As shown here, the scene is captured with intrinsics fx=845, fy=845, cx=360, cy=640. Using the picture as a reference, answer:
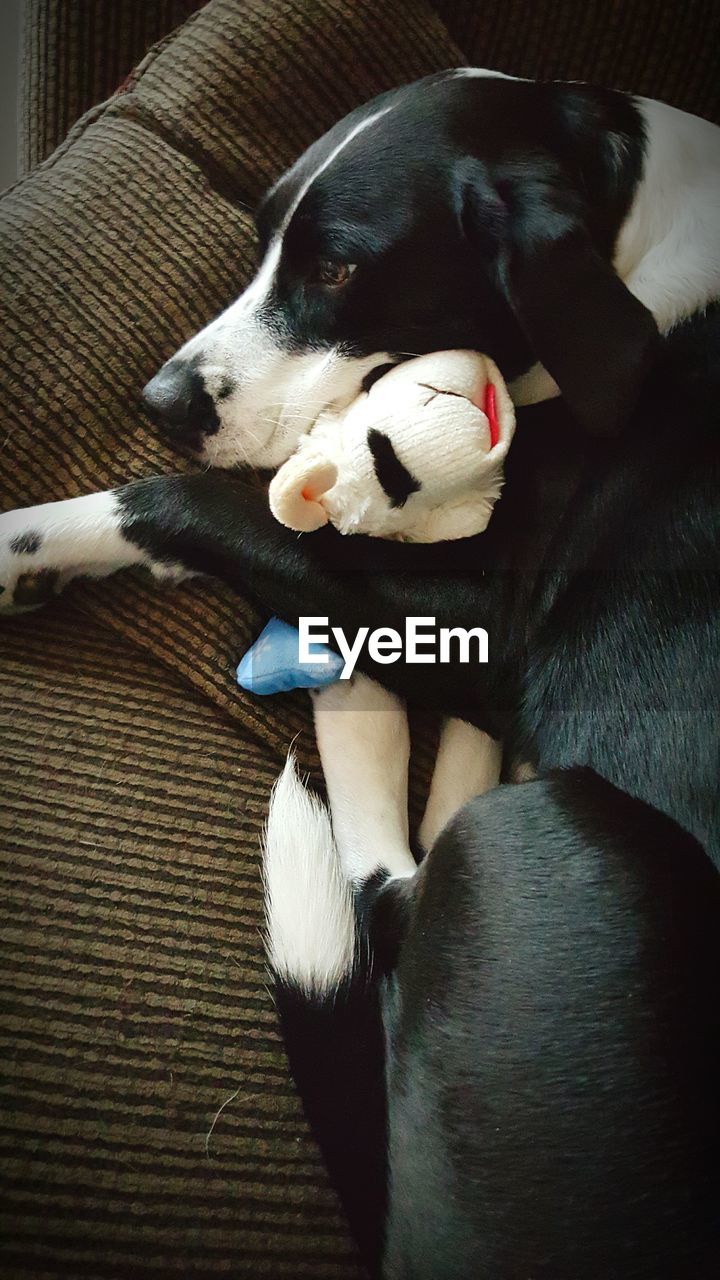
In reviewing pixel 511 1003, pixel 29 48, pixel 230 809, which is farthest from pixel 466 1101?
pixel 29 48

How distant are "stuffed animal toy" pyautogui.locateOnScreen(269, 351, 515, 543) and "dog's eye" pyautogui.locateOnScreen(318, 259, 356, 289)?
0.12m

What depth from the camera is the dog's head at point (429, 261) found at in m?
0.79

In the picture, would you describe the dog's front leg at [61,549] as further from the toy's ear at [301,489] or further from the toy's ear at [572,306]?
the toy's ear at [572,306]

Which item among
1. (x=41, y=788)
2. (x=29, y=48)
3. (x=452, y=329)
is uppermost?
(x=29, y=48)

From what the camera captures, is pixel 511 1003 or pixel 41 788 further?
pixel 41 788

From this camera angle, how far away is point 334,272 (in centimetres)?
88

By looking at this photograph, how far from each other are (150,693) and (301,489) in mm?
289

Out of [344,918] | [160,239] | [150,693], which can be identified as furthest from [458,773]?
[160,239]

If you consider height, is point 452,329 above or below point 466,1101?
above

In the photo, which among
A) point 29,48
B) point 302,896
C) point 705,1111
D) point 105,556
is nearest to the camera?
point 705,1111

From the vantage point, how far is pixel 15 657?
891 mm

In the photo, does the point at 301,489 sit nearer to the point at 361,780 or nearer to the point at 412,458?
the point at 412,458

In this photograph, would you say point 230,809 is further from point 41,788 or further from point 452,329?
point 452,329

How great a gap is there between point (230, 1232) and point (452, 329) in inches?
32.8
